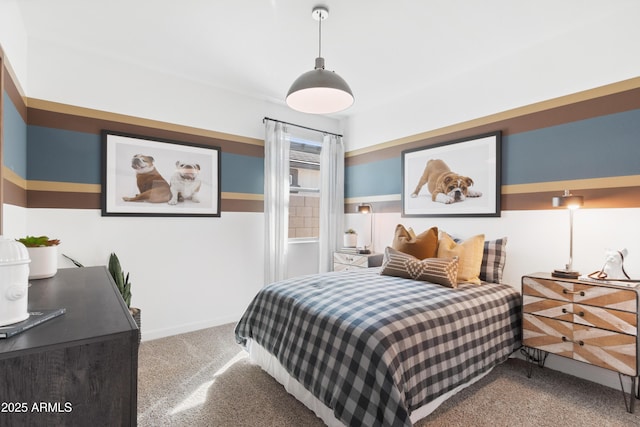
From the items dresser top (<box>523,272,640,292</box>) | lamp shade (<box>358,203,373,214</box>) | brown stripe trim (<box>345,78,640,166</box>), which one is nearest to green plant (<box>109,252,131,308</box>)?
lamp shade (<box>358,203,373,214</box>)

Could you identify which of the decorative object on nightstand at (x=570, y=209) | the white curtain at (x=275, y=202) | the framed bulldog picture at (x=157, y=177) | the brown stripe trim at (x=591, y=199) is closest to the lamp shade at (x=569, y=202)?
the decorative object on nightstand at (x=570, y=209)

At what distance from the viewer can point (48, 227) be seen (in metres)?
2.77

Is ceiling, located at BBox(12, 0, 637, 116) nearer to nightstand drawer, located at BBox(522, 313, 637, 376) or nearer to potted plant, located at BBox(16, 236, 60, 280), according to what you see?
potted plant, located at BBox(16, 236, 60, 280)

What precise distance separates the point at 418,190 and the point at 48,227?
3.65 metres

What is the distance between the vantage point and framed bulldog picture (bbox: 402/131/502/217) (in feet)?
10.2

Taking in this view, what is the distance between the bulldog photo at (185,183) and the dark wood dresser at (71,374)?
257cm

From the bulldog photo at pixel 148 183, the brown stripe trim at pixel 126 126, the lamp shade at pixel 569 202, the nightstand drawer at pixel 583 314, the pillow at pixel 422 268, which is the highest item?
the brown stripe trim at pixel 126 126

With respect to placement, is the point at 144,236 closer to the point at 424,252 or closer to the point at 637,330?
the point at 424,252

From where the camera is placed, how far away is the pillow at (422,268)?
2580 mm

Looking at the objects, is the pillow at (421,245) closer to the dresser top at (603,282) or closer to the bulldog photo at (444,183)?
the bulldog photo at (444,183)

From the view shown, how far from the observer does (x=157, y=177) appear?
130 inches

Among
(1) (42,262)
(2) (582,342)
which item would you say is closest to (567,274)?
(2) (582,342)

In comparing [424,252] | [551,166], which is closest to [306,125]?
[424,252]

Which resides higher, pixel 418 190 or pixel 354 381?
pixel 418 190
